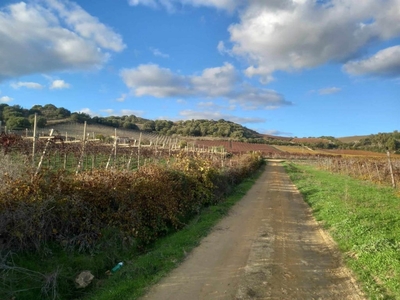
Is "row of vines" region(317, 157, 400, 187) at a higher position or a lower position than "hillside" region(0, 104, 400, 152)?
lower

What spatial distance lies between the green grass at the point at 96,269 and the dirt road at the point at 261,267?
1.33 ft

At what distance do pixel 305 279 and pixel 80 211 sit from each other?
16.2 ft

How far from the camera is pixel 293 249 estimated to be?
864cm

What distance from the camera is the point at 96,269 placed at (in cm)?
702

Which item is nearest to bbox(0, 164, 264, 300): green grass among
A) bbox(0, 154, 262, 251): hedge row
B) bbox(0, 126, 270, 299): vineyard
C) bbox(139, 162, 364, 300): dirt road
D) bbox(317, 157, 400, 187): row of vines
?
bbox(0, 126, 270, 299): vineyard

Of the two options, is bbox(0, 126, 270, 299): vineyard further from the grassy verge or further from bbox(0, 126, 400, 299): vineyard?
the grassy verge

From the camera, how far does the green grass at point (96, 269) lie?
567 cm

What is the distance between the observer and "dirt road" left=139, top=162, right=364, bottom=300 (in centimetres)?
588

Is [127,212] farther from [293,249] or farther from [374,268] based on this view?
[374,268]

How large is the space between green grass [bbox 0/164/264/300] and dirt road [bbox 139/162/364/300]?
0.41 m

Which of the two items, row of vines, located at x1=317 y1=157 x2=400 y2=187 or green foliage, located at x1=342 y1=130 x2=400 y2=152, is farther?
green foliage, located at x1=342 y1=130 x2=400 y2=152

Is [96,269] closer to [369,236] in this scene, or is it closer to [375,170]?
[369,236]

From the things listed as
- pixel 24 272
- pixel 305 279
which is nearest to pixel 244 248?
pixel 305 279

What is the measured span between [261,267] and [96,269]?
3421 mm
